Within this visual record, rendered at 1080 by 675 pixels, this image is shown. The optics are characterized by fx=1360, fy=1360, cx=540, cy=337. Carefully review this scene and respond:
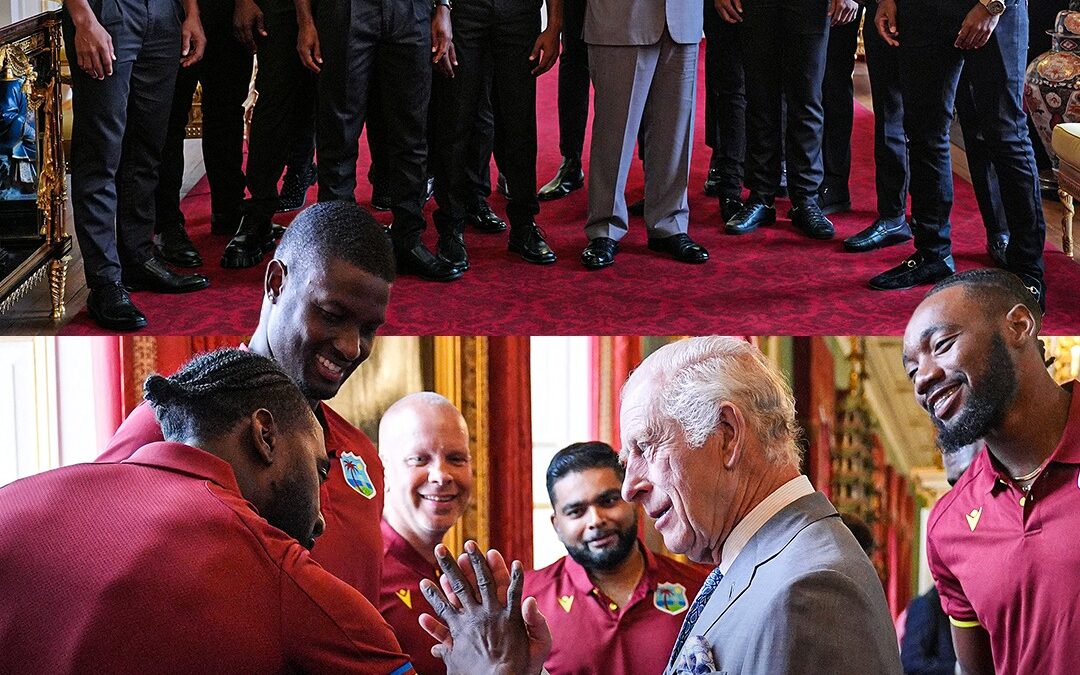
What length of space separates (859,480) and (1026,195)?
1539 mm

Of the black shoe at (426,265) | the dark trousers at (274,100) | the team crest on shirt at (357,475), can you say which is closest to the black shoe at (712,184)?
the black shoe at (426,265)

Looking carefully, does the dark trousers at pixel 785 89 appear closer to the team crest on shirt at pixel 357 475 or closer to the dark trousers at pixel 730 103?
the dark trousers at pixel 730 103

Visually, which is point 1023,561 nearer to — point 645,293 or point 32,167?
point 645,293

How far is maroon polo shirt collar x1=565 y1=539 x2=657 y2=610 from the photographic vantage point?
11.0 feet

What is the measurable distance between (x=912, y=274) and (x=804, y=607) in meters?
3.49

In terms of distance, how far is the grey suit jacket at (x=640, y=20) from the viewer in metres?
4.91

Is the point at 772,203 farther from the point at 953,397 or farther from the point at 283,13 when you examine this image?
the point at 953,397

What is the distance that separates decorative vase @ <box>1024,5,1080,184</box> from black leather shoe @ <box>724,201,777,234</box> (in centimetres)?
150

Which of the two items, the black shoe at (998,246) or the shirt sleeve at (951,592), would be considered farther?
the black shoe at (998,246)

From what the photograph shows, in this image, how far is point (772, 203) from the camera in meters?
5.73

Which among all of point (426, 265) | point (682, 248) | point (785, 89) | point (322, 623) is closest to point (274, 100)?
point (426, 265)

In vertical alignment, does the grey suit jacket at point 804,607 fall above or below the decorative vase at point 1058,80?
below

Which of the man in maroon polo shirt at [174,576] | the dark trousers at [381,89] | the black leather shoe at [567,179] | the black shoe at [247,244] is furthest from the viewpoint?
the black leather shoe at [567,179]

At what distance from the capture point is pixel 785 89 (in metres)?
5.43
